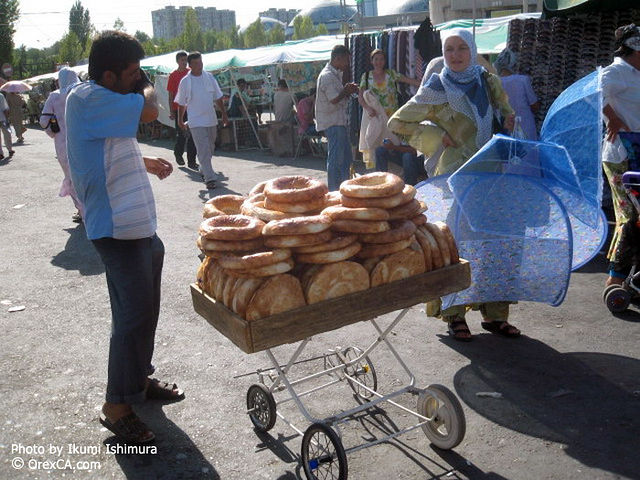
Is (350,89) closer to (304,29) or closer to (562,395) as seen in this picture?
(562,395)

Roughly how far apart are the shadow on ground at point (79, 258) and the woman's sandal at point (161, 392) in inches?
133

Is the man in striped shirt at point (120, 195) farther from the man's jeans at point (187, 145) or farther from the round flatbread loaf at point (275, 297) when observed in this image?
the man's jeans at point (187, 145)

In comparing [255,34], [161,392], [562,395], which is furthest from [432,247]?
[255,34]

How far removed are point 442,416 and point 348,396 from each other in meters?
0.90

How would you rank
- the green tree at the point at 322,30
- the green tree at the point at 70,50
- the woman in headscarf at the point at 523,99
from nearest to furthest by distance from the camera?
the woman in headscarf at the point at 523,99 < the green tree at the point at 70,50 < the green tree at the point at 322,30

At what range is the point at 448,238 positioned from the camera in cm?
384

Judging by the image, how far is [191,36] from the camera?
68.1 m

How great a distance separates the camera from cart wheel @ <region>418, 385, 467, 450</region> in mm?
3734

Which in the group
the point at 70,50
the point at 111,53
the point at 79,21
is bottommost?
the point at 111,53

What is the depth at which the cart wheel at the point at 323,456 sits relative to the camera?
343 cm

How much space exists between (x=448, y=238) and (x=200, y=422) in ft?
6.09

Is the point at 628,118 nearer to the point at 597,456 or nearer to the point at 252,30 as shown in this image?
the point at 597,456

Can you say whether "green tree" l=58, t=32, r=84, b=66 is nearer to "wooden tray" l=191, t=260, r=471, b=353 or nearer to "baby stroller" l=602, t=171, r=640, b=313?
"baby stroller" l=602, t=171, r=640, b=313

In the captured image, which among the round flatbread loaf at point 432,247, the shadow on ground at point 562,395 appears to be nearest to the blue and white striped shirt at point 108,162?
the round flatbread loaf at point 432,247
